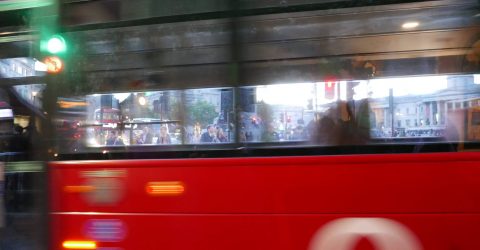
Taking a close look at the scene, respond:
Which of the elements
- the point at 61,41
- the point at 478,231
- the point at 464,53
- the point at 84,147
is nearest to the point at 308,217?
the point at 478,231

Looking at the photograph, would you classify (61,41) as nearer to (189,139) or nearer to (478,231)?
(189,139)

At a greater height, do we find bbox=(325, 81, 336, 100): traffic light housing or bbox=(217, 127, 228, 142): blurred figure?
bbox=(325, 81, 336, 100): traffic light housing

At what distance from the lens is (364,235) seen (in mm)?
2582

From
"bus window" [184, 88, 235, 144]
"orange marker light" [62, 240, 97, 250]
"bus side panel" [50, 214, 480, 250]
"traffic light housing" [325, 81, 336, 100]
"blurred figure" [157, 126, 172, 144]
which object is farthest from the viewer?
"orange marker light" [62, 240, 97, 250]

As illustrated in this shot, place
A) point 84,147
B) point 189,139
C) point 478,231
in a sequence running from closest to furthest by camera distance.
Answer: point 478,231, point 189,139, point 84,147

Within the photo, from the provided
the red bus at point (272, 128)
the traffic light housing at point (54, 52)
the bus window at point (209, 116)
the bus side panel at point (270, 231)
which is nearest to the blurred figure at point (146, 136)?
the red bus at point (272, 128)

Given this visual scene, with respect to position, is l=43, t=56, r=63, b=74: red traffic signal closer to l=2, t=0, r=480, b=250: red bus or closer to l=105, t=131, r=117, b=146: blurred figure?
l=2, t=0, r=480, b=250: red bus

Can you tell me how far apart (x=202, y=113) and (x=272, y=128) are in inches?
17.1

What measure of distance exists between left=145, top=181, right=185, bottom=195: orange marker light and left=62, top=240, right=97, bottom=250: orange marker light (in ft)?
1.75

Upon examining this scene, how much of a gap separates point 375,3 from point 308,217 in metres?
1.25

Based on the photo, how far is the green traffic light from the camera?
3088 millimetres

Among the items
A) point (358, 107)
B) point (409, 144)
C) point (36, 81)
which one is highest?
point (36, 81)

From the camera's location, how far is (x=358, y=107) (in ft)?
8.62

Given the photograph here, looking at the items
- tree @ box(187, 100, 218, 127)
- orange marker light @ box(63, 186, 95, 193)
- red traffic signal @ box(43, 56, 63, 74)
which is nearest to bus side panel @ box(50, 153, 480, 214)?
orange marker light @ box(63, 186, 95, 193)
